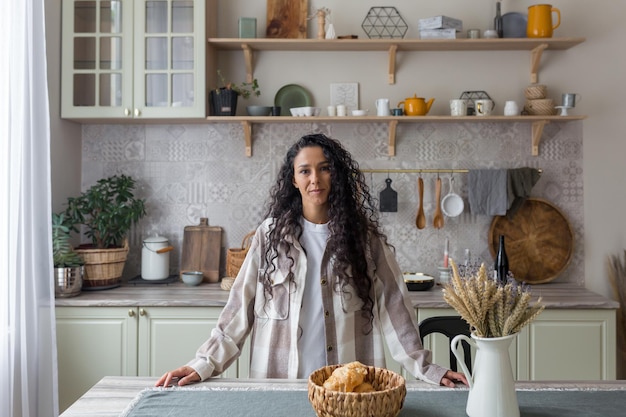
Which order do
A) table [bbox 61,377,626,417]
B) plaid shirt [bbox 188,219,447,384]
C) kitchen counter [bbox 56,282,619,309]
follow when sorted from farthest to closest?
kitchen counter [bbox 56,282,619,309] < plaid shirt [bbox 188,219,447,384] < table [bbox 61,377,626,417]

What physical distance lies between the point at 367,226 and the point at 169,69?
5.57ft

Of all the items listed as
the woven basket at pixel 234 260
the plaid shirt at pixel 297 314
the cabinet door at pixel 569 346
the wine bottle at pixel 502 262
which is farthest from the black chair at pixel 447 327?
the woven basket at pixel 234 260

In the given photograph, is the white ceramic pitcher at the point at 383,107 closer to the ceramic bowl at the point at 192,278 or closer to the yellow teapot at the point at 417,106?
the yellow teapot at the point at 417,106

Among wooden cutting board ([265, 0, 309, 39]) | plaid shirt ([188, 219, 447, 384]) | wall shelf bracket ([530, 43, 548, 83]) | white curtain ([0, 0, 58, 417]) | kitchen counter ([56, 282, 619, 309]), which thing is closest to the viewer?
plaid shirt ([188, 219, 447, 384])

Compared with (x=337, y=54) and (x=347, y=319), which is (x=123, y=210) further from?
(x=347, y=319)

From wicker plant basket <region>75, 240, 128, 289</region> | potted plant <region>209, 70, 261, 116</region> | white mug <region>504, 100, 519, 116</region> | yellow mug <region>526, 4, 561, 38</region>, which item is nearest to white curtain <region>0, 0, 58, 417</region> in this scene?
wicker plant basket <region>75, 240, 128, 289</region>

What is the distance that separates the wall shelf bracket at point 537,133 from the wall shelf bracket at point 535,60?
262 millimetres

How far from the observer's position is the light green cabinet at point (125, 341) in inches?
118

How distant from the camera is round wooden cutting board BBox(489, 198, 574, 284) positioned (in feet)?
11.3

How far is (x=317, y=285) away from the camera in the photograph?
2023 mm

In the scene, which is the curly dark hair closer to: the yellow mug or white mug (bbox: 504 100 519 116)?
white mug (bbox: 504 100 519 116)

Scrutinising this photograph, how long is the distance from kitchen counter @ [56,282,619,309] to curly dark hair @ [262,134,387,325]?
1034 mm

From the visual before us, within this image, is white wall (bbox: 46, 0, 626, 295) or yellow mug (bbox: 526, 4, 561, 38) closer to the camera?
yellow mug (bbox: 526, 4, 561, 38)

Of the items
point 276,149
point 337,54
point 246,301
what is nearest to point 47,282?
point 246,301
